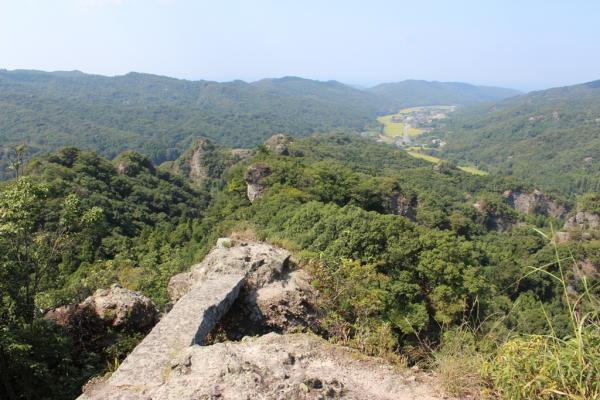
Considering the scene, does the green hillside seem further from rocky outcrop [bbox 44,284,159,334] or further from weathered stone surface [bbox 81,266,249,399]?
weathered stone surface [bbox 81,266,249,399]

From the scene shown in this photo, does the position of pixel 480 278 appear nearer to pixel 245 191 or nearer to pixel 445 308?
pixel 445 308

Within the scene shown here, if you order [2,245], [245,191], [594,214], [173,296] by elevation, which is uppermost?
[2,245]

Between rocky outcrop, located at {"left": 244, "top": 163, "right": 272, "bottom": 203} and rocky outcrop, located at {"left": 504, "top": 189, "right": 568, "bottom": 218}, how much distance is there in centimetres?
7483

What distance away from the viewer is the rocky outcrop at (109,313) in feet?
33.2

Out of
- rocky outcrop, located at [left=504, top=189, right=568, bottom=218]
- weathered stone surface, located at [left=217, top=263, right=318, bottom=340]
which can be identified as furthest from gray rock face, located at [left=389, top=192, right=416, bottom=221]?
rocky outcrop, located at [left=504, top=189, right=568, bottom=218]

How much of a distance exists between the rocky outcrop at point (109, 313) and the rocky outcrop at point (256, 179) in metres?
28.9

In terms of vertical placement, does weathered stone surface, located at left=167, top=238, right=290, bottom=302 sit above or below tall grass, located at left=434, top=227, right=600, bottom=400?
below

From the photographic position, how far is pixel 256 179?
40.3 meters

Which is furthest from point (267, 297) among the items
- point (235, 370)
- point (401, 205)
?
point (401, 205)

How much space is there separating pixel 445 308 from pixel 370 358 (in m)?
12.5

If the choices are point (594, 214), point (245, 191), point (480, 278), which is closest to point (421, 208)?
point (245, 191)

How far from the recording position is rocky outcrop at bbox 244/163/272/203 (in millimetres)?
39938

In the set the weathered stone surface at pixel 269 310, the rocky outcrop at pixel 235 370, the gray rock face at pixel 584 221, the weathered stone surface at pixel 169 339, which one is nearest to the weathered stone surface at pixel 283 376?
the rocky outcrop at pixel 235 370

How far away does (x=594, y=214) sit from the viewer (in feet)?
230
